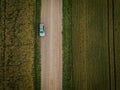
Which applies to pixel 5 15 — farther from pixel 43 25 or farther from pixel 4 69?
pixel 4 69

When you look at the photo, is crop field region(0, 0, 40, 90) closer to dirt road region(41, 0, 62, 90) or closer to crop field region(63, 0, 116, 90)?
dirt road region(41, 0, 62, 90)

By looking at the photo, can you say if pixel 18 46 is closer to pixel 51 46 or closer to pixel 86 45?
pixel 51 46

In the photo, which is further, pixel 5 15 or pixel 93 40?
pixel 93 40

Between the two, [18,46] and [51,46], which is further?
[51,46]

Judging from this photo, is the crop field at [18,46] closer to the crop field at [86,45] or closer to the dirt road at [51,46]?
the dirt road at [51,46]

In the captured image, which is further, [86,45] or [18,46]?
[86,45]

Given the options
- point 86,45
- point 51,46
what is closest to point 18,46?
point 51,46

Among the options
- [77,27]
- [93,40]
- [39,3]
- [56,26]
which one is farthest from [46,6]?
[93,40]
